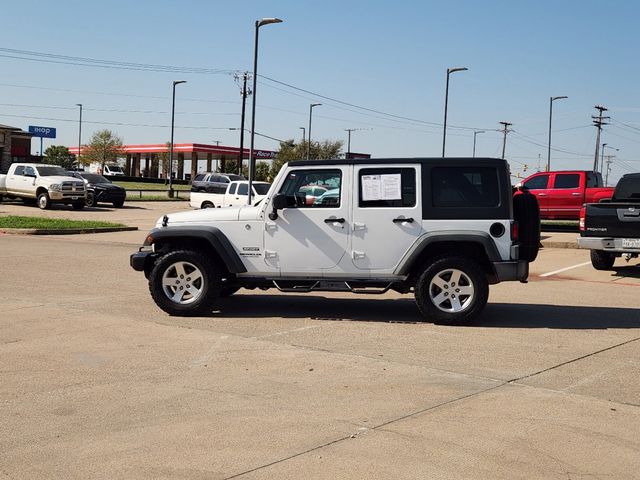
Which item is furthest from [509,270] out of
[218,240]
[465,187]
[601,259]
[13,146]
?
[13,146]

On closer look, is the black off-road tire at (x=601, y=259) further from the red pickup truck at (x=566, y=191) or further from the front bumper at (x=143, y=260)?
the red pickup truck at (x=566, y=191)

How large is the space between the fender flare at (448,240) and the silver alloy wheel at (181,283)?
2.46 m

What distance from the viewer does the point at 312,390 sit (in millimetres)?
6168

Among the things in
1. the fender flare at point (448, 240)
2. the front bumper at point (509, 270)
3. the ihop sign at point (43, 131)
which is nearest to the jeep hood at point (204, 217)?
the fender flare at point (448, 240)

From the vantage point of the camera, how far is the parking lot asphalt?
4621 mm

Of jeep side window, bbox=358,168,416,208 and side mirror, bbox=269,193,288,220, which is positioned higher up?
jeep side window, bbox=358,168,416,208

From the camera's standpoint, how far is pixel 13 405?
5.64 meters

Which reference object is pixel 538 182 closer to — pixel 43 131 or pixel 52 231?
pixel 52 231

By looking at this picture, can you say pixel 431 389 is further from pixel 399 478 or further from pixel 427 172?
pixel 427 172

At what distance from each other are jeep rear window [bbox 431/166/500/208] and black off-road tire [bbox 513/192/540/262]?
1.59 ft

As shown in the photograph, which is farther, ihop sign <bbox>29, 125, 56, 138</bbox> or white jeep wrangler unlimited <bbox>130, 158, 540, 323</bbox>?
ihop sign <bbox>29, 125, 56, 138</bbox>

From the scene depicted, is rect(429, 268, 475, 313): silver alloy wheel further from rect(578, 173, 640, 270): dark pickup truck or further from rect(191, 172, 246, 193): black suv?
rect(191, 172, 246, 193): black suv

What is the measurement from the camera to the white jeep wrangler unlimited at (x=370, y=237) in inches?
353

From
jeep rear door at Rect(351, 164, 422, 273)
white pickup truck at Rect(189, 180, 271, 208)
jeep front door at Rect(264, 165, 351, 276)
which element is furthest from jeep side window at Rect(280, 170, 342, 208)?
white pickup truck at Rect(189, 180, 271, 208)
